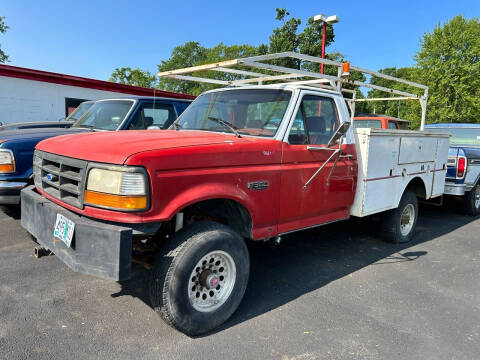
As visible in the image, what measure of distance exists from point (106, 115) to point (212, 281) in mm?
4290

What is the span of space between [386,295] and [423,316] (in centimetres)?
44

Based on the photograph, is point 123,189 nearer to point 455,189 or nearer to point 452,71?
point 455,189

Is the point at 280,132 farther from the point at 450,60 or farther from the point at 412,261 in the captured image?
the point at 450,60

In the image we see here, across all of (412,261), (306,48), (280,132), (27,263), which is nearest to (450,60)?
(306,48)

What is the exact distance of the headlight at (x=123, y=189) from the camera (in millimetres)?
2445

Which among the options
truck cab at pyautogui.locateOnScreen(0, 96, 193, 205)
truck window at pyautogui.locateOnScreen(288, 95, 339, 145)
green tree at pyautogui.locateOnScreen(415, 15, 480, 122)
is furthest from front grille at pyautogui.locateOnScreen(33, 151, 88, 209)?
green tree at pyautogui.locateOnScreen(415, 15, 480, 122)

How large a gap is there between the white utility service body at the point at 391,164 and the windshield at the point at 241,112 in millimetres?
1260

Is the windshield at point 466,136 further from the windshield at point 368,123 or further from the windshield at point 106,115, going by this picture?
the windshield at point 106,115

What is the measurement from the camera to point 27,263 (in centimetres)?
401

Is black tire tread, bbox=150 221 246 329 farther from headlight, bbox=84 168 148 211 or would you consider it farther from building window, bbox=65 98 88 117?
building window, bbox=65 98 88 117

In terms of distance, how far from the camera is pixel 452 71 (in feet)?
79.0

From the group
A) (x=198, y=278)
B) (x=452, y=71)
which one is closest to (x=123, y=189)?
(x=198, y=278)

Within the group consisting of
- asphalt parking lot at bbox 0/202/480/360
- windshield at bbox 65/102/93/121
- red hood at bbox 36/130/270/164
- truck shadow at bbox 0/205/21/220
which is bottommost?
asphalt parking lot at bbox 0/202/480/360

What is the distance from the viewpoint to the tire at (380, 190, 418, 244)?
512 centimetres
